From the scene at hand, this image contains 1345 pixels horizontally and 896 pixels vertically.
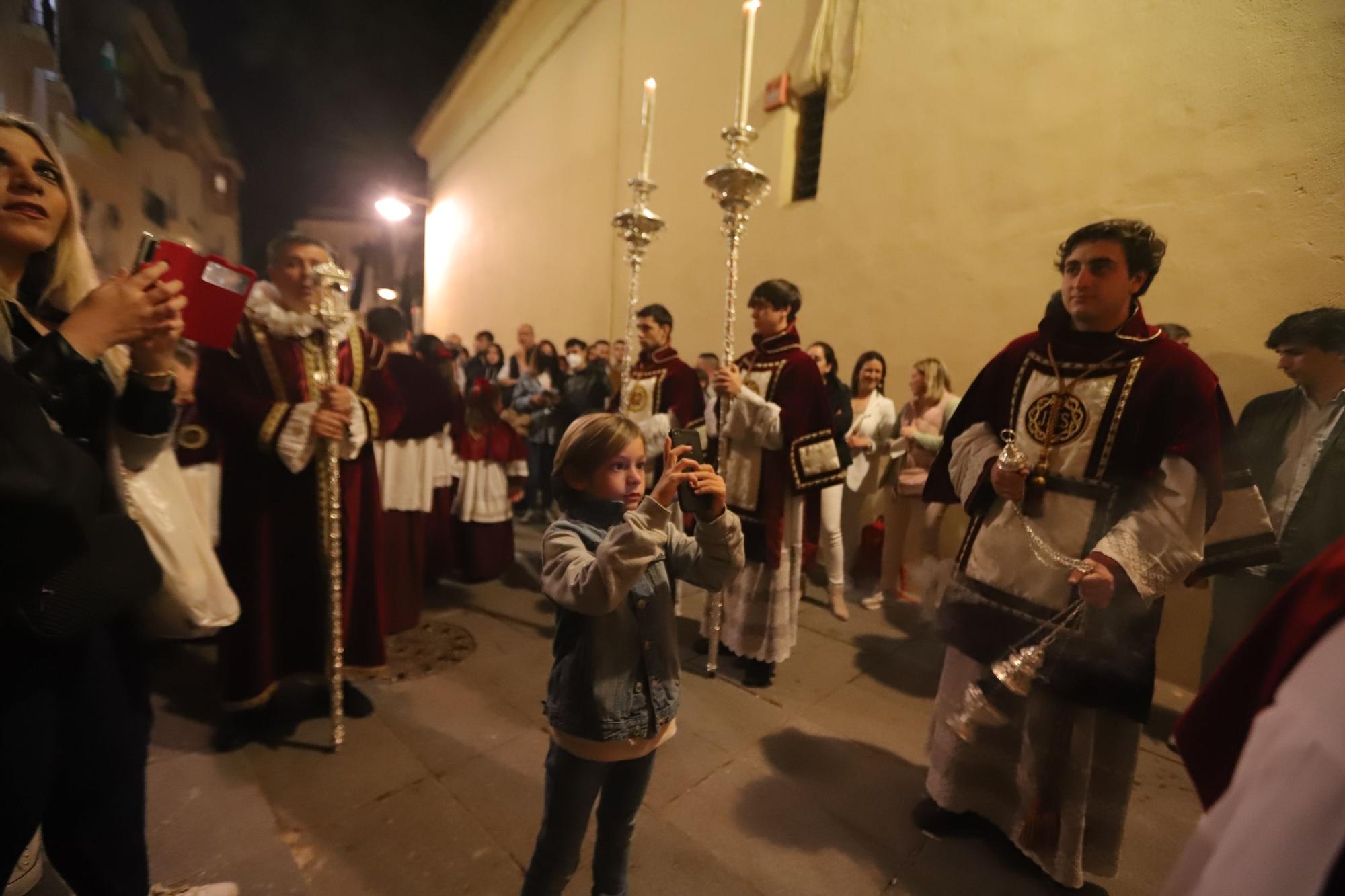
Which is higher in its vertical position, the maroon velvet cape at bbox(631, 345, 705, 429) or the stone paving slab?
the maroon velvet cape at bbox(631, 345, 705, 429)

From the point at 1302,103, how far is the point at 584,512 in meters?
4.23

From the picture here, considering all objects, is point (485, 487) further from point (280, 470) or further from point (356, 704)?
point (280, 470)

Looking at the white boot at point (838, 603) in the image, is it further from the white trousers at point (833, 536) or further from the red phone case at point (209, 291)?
the red phone case at point (209, 291)

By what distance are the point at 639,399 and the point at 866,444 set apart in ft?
6.14

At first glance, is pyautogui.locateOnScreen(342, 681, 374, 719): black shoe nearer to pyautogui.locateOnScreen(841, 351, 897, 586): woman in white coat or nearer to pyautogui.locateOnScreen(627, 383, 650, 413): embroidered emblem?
pyautogui.locateOnScreen(627, 383, 650, 413): embroidered emblem

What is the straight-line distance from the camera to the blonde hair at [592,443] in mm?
1468

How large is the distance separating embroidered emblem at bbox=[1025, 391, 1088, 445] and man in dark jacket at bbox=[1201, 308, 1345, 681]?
50.1 inches

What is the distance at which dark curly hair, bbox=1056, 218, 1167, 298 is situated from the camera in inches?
69.2

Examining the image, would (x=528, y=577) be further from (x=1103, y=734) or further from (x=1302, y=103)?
(x=1302, y=103)

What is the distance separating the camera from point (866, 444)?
4695mm

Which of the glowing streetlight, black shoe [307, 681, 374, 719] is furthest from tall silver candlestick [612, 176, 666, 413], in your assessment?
the glowing streetlight

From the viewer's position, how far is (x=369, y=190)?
40.0 feet

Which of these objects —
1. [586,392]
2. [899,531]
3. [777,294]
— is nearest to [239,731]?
[777,294]

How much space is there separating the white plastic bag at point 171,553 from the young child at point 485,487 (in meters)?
3.20
